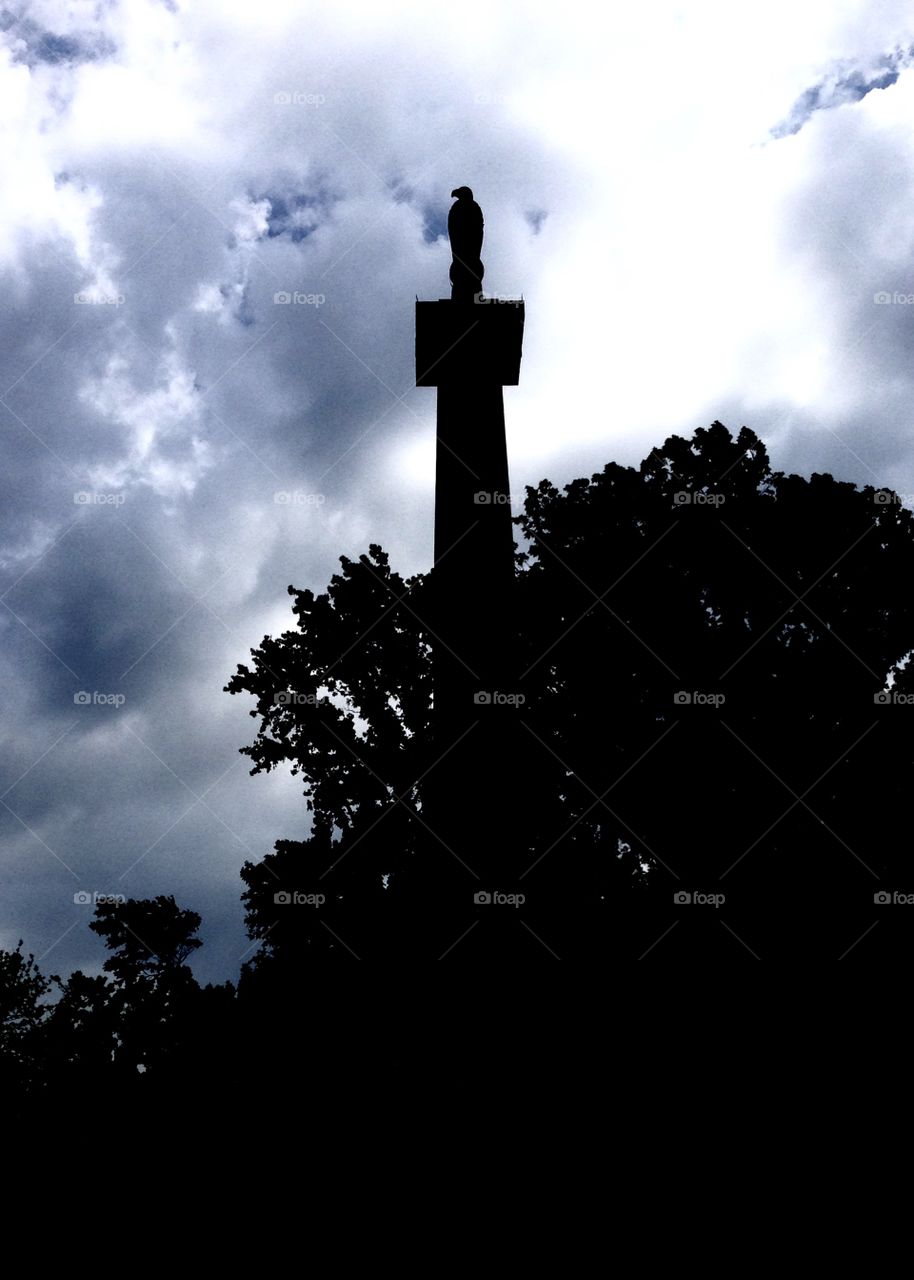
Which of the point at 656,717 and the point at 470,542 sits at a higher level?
the point at 470,542

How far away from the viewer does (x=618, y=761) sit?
15344 mm

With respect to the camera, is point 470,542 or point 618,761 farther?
point 618,761

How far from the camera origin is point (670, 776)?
14.6m

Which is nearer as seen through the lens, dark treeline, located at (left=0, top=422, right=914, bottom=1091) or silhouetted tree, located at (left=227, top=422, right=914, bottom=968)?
dark treeline, located at (left=0, top=422, right=914, bottom=1091)

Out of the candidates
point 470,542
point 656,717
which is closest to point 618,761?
point 656,717

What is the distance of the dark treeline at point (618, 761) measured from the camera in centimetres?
1174

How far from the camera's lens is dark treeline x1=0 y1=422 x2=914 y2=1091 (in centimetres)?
1174

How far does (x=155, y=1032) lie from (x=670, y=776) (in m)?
9.19

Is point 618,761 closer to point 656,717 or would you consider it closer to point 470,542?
point 656,717

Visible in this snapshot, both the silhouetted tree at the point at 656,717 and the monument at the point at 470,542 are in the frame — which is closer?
the monument at the point at 470,542

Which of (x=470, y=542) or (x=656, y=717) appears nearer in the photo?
(x=470, y=542)

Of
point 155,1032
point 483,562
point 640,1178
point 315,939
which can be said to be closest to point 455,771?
point 483,562

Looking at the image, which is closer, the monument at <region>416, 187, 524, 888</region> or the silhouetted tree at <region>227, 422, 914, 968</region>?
the monument at <region>416, 187, 524, 888</region>

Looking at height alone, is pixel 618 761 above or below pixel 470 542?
below
